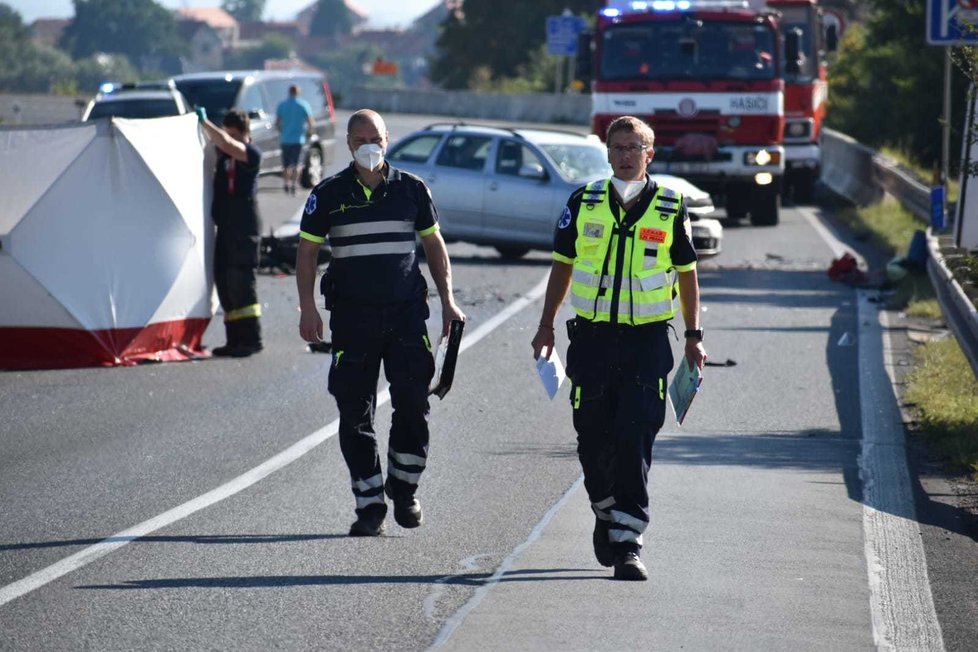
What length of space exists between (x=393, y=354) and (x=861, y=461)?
316cm

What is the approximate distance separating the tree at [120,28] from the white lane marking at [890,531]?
109 meters

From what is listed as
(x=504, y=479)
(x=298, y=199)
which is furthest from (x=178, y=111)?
(x=504, y=479)

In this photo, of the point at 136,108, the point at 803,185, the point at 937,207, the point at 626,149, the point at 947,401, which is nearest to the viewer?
the point at 626,149

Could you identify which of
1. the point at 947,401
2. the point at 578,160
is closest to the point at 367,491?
the point at 947,401

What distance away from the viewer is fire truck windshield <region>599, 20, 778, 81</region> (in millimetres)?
22875

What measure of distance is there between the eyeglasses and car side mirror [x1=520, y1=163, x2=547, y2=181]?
13.4m

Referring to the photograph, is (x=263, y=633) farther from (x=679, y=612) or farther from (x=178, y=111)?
(x=178, y=111)

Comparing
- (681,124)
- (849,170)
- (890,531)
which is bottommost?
(849,170)

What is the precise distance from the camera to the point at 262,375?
39.8 ft

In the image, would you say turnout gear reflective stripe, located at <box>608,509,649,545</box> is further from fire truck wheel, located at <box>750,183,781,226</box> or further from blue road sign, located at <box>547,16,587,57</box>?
blue road sign, located at <box>547,16,587,57</box>

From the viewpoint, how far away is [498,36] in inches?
3260

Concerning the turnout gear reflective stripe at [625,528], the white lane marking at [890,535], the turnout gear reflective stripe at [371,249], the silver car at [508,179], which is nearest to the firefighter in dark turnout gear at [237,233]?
the white lane marking at [890,535]

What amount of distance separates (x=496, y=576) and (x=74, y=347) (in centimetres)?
674

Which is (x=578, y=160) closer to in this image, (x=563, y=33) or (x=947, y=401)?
(x=947, y=401)
